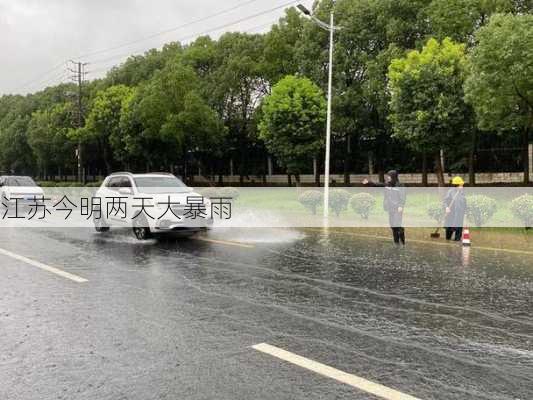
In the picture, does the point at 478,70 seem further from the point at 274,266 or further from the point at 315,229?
the point at 274,266

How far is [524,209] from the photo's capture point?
43.8ft

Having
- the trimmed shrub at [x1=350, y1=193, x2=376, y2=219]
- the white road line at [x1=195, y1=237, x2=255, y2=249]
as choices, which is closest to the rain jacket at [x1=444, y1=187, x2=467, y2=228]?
the trimmed shrub at [x1=350, y1=193, x2=376, y2=219]

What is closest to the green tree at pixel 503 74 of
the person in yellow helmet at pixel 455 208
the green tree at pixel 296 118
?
the green tree at pixel 296 118

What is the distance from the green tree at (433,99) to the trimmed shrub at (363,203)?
10.0 metres

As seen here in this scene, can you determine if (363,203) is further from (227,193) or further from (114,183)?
(114,183)

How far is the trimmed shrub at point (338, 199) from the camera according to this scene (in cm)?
1848

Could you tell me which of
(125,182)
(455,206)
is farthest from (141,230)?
(455,206)

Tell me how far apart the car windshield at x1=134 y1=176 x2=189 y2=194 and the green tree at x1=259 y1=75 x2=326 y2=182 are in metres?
18.2

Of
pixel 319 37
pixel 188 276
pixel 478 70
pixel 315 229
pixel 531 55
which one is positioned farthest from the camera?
pixel 319 37

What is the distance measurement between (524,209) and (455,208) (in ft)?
8.04

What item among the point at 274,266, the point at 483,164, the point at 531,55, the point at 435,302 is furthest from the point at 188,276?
the point at 483,164

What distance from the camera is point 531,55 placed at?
20.8m

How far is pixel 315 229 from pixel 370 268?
21.6 ft

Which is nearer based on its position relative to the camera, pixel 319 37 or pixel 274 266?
pixel 274 266
